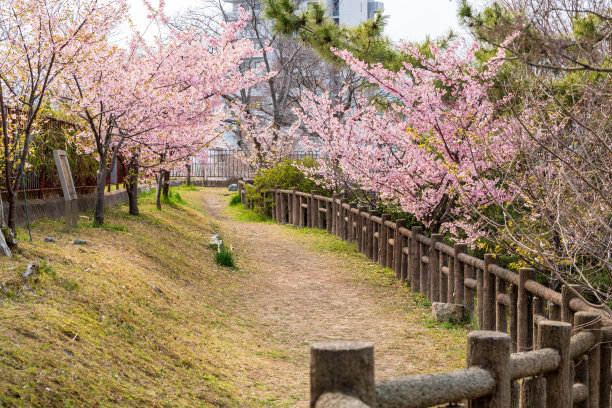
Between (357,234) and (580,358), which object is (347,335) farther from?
(357,234)

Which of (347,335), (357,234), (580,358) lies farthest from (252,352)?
(357,234)

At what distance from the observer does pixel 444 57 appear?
966 centimetres

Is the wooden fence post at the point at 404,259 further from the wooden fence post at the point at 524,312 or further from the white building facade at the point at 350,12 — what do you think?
the white building facade at the point at 350,12

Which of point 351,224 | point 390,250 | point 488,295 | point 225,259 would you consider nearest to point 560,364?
point 488,295

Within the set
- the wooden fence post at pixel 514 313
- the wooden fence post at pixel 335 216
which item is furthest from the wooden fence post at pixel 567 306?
the wooden fence post at pixel 335 216

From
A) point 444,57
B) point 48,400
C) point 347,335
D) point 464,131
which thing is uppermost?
point 444,57

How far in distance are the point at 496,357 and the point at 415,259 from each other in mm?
6936

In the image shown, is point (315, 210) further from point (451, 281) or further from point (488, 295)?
point (488, 295)

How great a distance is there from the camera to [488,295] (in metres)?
7.11

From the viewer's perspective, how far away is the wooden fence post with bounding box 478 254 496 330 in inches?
277

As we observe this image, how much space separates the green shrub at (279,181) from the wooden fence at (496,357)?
10.0 m

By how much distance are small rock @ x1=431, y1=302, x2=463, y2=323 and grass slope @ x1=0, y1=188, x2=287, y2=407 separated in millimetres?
2345

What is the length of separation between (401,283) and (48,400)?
7185mm

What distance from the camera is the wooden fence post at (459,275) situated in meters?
8.07
